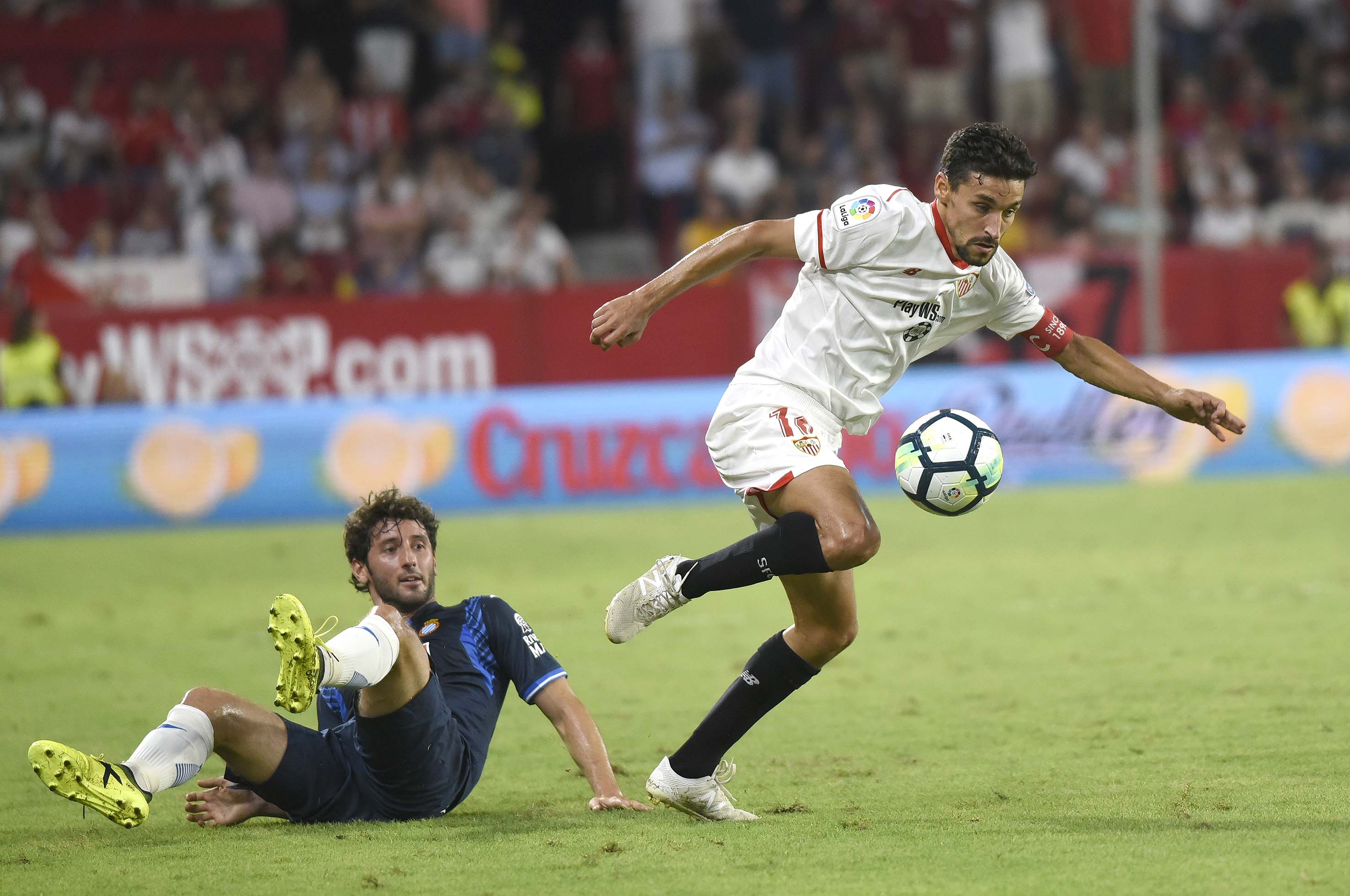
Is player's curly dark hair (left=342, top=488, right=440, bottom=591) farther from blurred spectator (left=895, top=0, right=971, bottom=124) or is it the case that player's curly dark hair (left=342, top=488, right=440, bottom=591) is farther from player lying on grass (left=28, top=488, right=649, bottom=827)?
blurred spectator (left=895, top=0, right=971, bottom=124)

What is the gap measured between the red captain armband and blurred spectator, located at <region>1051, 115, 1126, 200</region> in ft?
41.4

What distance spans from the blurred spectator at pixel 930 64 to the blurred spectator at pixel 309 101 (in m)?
6.32

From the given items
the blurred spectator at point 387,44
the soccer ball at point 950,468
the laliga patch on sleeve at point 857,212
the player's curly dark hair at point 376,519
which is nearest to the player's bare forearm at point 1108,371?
the soccer ball at point 950,468

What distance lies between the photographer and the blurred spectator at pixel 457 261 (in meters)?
15.7

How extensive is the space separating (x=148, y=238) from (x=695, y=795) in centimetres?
1217

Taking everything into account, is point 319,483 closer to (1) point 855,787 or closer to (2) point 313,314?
(2) point 313,314

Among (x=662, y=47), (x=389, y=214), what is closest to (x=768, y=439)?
(x=389, y=214)

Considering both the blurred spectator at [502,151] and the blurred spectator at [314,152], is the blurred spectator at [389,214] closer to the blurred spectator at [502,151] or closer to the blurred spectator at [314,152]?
the blurred spectator at [314,152]

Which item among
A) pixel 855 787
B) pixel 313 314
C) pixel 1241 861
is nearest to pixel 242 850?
pixel 855 787

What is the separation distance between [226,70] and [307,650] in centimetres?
1431

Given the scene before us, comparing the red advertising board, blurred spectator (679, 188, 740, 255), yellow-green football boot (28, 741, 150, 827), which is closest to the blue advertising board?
the red advertising board

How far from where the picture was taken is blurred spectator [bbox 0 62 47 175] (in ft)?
52.2

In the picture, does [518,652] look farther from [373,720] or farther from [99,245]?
[99,245]

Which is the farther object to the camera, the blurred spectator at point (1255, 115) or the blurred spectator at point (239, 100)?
the blurred spectator at point (1255, 115)
